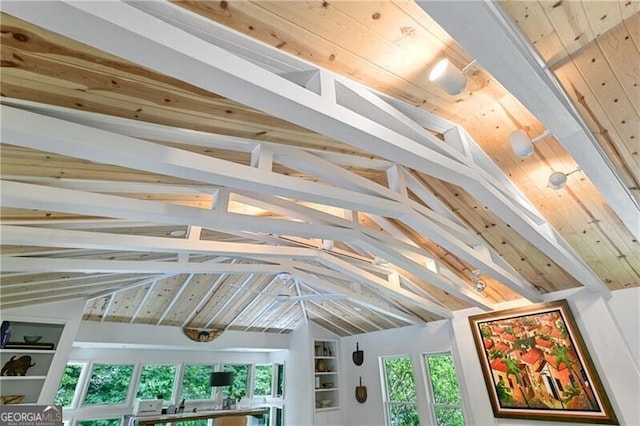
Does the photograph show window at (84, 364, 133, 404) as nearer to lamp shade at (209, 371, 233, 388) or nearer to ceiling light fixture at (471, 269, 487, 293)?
lamp shade at (209, 371, 233, 388)

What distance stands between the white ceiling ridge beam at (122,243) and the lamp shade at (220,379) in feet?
15.5

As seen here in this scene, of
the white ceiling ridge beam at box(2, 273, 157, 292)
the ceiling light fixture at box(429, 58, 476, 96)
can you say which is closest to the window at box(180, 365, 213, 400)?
the white ceiling ridge beam at box(2, 273, 157, 292)

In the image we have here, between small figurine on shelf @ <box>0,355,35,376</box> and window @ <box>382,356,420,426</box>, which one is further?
window @ <box>382,356,420,426</box>

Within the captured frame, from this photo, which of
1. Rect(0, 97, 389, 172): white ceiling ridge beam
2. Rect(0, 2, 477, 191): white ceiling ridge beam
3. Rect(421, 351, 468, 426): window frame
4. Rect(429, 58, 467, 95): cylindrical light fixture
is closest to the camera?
Rect(0, 2, 477, 191): white ceiling ridge beam

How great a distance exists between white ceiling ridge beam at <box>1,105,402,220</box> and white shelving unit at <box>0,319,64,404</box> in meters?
4.85

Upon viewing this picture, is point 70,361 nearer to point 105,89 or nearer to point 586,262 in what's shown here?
point 105,89

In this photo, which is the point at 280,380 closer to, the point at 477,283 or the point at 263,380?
the point at 263,380

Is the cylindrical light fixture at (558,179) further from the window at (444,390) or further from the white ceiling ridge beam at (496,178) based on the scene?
the window at (444,390)

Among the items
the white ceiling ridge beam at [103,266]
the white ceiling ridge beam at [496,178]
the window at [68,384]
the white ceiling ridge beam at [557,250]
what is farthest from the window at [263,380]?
the white ceiling ridge beam at [496,178]

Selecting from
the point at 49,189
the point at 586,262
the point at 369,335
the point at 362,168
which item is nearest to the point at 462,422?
the point at 369,335

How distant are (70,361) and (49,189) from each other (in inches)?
230

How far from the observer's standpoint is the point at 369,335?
7523mm

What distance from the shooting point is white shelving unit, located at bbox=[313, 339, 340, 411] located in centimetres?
759

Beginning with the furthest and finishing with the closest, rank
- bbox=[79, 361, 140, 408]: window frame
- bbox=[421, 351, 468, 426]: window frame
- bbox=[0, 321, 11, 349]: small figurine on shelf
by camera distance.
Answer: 1. bbox=[79, 361, 140, 408]: window frame
2. bbox=[421, 351, 468, 426]: window frame
3. bbox=[0, 321, 11, 349]: small figurine on shelf
